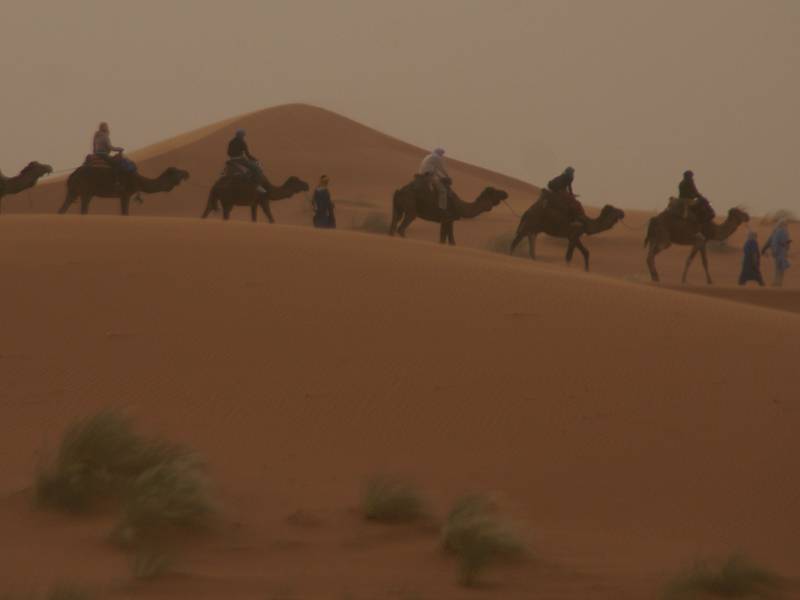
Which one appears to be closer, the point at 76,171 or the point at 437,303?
the point at 437,303

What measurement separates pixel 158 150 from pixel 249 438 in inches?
2495

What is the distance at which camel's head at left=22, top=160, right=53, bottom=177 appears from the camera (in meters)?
32.1

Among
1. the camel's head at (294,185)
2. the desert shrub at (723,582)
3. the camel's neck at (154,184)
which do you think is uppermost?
the camel's head at (294,185)

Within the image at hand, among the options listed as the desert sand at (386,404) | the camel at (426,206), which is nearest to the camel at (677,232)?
the camel at (426,206)

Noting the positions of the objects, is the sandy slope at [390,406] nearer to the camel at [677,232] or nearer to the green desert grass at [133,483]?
the green desert grass at [133,483]

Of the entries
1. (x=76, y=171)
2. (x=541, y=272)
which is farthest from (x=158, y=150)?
(x=541, y=272)

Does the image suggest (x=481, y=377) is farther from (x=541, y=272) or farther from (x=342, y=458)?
(x=541, y=272)

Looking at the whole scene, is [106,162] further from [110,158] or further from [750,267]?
[750,267]

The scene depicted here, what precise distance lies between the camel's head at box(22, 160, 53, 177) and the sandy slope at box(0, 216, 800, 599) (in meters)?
13.4

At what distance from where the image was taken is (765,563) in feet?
35.1

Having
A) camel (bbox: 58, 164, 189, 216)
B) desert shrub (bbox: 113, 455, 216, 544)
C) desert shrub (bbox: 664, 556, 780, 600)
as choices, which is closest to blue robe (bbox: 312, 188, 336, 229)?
camel (bbox: 58, 164, 189, 216)

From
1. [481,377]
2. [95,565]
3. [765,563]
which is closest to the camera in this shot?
[95,565]

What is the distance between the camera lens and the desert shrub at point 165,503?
33.1ft

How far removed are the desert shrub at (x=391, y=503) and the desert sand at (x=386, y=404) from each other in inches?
5.1
